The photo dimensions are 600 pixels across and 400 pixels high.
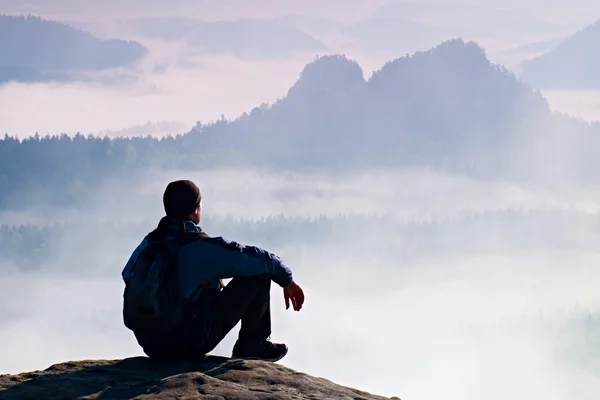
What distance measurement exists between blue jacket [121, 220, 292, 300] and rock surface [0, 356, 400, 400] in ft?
4.29

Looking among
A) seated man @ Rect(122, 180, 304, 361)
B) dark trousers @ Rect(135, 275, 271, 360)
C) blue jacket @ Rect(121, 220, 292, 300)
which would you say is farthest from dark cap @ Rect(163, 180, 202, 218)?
dark trousers @ Rect(135, 275, 271, 360)

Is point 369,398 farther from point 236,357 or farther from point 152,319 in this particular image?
point 152,319

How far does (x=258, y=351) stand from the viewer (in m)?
15.4

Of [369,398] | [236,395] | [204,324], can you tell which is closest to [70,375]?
[204,324]

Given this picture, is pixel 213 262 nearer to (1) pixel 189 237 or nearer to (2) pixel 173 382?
(1) pixel 189 237

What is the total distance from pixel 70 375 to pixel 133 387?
5.52 ft

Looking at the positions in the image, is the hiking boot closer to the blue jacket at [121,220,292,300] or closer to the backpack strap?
the blue jacket at [121,220,292,300]

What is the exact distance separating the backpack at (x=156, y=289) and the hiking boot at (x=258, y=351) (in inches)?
70.0

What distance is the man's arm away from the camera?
13.6m

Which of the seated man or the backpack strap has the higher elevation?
the backpack strap

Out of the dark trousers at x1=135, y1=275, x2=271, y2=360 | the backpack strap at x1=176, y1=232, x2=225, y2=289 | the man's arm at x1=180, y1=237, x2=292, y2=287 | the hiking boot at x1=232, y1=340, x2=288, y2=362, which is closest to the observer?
the man's arm at x1=180, y1=237, x2=292, y2=287

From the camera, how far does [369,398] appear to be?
14.1 meters

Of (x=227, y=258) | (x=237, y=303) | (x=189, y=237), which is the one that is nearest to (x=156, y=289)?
(x=189, y=237)

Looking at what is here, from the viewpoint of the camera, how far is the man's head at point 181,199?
1373cm
